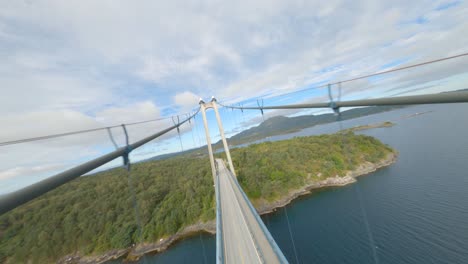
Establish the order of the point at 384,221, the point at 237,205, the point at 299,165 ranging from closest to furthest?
1. the point at 237,205
2. the point at 384,221
3. the point at 299,165

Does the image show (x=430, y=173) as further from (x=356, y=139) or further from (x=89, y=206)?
(x=89, y=206)

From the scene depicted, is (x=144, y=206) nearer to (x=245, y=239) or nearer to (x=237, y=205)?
(x=237, y=205)

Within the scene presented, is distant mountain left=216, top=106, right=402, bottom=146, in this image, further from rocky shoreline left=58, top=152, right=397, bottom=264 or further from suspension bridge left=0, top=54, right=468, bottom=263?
rocky shoreline left=58, top=152, right=397, bottom=264

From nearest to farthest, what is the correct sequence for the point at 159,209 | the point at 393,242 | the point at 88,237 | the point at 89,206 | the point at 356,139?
the point at 393,242
the point at 88,237
the point at 159,209
the point at 89,206
the point at 356,139

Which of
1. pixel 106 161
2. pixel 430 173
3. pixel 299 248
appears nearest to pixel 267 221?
pixel 299 248

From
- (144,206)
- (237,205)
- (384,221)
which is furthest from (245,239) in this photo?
(144,206)

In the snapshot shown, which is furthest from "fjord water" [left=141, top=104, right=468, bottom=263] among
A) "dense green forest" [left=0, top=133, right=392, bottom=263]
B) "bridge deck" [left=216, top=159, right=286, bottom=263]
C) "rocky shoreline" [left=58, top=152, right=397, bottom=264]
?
"bridge deck" [left=216, top=159, right=286, bottom=263]
